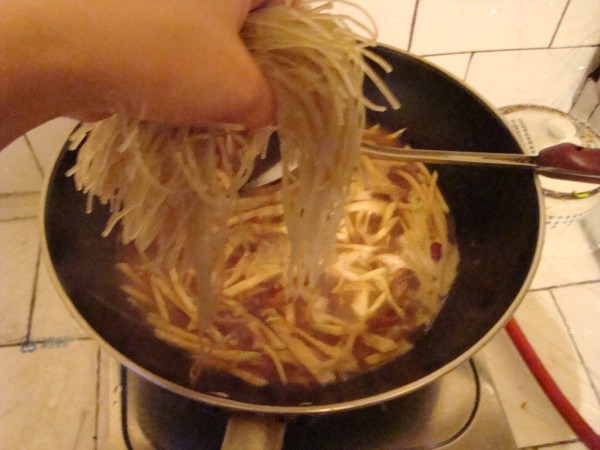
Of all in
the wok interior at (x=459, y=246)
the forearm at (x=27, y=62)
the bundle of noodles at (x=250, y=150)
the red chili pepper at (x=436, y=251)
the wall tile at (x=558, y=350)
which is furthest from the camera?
the wall tile at (x=558, y=350)

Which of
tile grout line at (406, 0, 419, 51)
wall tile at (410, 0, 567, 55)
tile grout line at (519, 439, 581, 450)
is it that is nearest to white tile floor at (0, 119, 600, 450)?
tile grout line at (519, 439, 581, 450)

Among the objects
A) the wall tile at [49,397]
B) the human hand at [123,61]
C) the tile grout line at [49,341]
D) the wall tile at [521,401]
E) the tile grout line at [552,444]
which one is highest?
the human hand at [123,61]

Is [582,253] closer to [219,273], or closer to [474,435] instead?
[474,435]

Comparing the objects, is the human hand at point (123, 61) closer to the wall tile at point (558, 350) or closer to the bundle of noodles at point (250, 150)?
the bundle of noodles at point (250, 150)

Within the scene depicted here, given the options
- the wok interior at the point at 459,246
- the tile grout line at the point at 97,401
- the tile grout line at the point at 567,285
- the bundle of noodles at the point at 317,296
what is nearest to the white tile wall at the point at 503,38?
the wok interior at the point at 459,246

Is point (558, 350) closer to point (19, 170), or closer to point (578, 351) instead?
point (578, 351)

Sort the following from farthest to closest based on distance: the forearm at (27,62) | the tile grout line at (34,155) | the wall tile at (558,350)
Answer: the tile grout line at (34,155), the wall tile at (558,350), the forearm at (27,62)

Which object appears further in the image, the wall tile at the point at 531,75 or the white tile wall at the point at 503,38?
the wall tile at the point at 531,75

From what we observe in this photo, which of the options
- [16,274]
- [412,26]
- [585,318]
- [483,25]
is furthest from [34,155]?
[585,318]

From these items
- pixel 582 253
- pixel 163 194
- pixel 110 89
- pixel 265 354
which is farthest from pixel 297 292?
pixel 582 253
